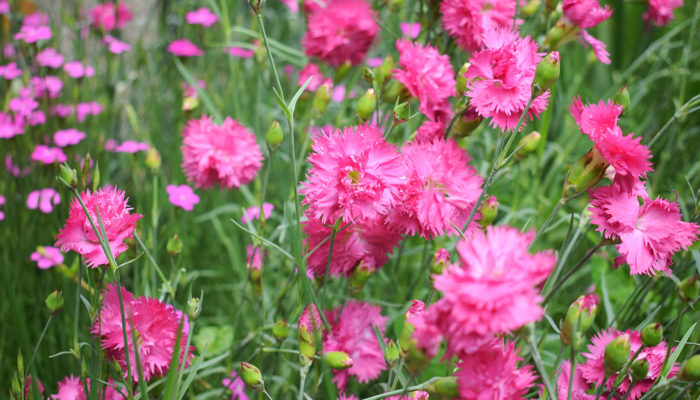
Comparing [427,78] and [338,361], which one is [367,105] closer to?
[427,78]

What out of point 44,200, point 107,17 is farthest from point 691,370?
point 107,17

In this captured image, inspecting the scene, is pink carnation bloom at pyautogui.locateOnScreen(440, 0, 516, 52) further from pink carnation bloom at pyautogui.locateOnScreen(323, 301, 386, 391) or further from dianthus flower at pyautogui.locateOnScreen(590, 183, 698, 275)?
pink carnation bloom at pyautogui.locateOnScreen(323, 301, 386, 391)

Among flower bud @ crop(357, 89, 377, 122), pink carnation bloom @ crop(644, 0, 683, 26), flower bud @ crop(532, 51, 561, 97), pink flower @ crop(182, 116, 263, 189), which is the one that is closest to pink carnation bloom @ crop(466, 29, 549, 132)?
flower bud @ crop(532, 51, 561, 97)

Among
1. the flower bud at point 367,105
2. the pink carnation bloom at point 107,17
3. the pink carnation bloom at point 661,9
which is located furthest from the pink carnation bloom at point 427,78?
the pink carnation bloom at point 107,17

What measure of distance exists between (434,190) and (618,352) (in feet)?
0.84

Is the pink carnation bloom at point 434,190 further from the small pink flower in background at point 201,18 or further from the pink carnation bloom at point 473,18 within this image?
the small pink flower in background at point 201,18

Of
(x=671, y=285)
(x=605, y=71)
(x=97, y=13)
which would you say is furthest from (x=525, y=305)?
(x=605, y=71)

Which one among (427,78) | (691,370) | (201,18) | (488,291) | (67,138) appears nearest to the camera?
(488,291)

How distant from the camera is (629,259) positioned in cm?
63

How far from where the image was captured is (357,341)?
2.61 feet

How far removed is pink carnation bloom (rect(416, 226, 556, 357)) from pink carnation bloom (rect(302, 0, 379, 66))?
0.71 metres

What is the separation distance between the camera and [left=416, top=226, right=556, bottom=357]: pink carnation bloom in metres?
0.42

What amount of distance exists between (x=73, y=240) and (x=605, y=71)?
1.97 m

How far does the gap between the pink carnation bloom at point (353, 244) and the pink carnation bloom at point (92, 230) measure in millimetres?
226
